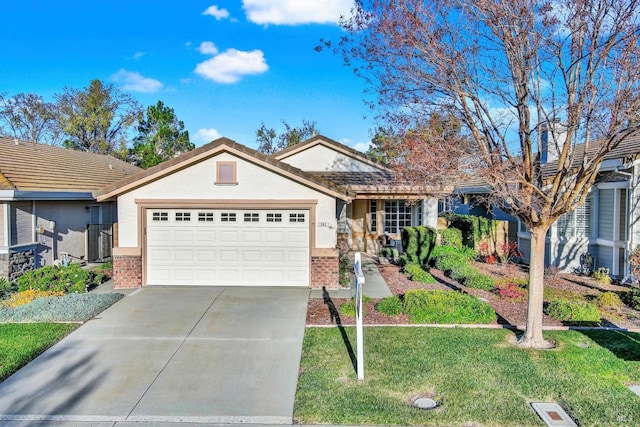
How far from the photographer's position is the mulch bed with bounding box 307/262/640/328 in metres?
8.80

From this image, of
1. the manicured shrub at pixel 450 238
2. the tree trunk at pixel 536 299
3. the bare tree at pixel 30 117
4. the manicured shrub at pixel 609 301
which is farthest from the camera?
the bare tree at pixel 30 117

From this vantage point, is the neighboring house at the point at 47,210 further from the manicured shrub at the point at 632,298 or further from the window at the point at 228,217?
the manicured shrub at the point at 632,298

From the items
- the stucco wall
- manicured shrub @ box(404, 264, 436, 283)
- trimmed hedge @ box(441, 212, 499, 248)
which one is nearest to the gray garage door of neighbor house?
manicured shrub @ box(404, 264, 436, 283)

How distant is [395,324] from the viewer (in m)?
8.63

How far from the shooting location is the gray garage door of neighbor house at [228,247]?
11867mm

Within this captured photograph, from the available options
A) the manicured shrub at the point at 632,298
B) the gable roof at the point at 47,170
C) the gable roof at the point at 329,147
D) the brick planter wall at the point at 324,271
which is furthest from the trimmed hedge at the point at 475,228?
the gable roof at the point at 47,170

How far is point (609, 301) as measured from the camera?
9.77 m

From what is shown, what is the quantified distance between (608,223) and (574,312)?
5.42 meters

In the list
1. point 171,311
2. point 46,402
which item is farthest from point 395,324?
point 46,402

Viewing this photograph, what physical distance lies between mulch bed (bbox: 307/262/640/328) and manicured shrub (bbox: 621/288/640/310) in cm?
26

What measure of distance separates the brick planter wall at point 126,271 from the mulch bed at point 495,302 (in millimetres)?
4834

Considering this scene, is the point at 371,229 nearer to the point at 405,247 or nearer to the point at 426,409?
→ the point at 405,247

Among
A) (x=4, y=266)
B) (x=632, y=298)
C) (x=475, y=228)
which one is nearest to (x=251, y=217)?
(x=4, y=266)

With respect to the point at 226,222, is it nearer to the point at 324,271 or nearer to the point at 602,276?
the point at 324,271
